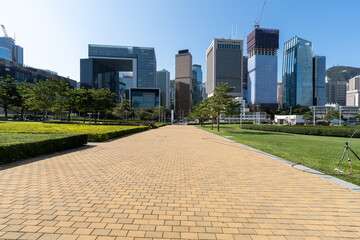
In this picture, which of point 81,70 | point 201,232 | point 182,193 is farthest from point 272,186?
point 81,70

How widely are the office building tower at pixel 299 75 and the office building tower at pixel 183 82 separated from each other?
110291mm

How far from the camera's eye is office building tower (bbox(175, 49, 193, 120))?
194000mm

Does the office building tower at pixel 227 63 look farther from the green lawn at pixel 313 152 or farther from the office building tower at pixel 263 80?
the green lawn at pixel 313 152

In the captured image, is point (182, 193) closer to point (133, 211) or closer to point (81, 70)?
point (133, 211)

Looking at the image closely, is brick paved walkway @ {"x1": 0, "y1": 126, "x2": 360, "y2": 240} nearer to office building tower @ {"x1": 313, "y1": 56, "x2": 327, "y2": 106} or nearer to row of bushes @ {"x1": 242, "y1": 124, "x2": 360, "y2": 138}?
row of bushes @ {"x1": 242, "y1": 124, "x2": 360, "y2": 138}

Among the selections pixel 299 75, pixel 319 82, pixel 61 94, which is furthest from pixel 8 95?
pixel 319 82

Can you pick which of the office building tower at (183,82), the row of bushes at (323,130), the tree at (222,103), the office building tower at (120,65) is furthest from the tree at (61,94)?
the office building tower at (183,82)

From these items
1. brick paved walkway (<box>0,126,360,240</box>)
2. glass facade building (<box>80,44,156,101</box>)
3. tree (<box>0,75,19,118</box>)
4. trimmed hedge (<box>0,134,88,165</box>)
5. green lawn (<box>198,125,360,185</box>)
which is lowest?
green lawn (<box>198,125,360,185</box>)

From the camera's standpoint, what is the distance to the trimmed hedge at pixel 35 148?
19.9 feet

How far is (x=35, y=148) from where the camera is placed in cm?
725

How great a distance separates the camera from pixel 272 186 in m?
4.53

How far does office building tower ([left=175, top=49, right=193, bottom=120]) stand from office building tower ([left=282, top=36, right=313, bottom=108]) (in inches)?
4342

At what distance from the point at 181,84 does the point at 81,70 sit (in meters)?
113

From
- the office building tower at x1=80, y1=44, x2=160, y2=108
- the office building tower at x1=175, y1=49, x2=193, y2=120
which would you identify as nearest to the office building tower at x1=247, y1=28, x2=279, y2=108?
the office building tower at x1=175, y1=49, x2=193, y2=120
